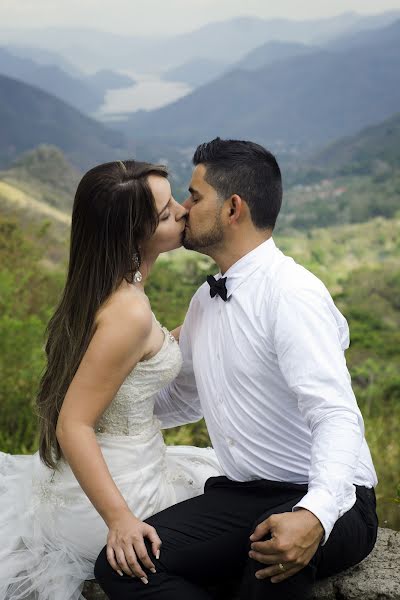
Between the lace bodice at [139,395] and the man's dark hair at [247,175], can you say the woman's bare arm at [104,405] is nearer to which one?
the lace bodice at [139,395]

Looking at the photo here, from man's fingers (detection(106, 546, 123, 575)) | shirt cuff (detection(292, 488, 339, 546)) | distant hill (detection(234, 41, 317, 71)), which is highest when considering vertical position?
shirt cuff (detection(292, 488, 339, 546))

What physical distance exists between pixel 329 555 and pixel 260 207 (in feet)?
2.82

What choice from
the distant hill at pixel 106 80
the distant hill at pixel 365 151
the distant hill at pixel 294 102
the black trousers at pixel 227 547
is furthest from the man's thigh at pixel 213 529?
the distant hill at pixel 106 80

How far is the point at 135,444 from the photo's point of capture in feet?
6.77

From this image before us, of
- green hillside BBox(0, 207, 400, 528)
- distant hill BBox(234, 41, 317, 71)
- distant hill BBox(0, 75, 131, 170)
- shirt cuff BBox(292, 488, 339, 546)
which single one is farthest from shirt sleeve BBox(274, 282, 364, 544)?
distant hill BBox(234, 41, 317, 71)

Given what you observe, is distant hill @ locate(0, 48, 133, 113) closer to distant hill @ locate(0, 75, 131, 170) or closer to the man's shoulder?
distant hill @ locate(0, 75, 131, 170)

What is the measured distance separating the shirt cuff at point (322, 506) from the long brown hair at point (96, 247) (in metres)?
0.64

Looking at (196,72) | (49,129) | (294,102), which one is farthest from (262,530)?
(294,102)

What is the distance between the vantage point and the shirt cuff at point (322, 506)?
5.31 ft

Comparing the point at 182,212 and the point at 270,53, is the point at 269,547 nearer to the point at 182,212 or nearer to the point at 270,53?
the point at 182,212

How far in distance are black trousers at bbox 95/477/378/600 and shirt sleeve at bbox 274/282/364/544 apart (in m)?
0.14

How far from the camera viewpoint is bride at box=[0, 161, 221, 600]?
187 cm

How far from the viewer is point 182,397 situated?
2.37m

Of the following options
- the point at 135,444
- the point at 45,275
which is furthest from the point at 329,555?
the point at 45,275
